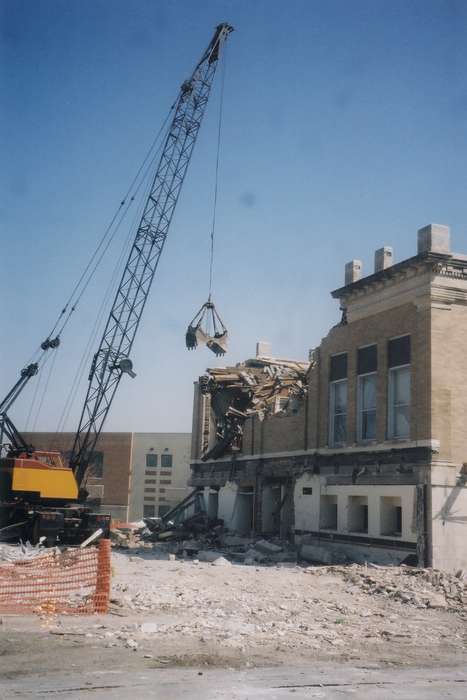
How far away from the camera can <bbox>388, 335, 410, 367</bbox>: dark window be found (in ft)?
74.8

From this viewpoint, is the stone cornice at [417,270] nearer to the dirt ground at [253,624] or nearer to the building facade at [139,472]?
the dirt ground at [253,624]

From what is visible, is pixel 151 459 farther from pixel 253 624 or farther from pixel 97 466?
pixel 253 624

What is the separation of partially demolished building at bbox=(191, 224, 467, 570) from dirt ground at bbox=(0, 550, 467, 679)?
8.79ft

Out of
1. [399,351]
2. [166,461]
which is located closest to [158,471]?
[166,461]

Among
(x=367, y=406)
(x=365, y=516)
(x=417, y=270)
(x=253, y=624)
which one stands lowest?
(x=253, y=624)

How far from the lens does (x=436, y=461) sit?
21000mm

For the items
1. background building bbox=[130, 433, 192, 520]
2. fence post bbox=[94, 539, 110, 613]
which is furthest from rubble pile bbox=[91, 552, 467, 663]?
background building bbox=[130, 433, 192, 520]

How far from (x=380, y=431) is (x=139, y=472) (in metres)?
42.8

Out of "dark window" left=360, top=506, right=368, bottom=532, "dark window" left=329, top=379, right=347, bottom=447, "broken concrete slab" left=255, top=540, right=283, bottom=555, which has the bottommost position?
"broken concrete slab" left=255, top=540, right=283, bottom=555

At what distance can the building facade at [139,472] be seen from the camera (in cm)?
6259

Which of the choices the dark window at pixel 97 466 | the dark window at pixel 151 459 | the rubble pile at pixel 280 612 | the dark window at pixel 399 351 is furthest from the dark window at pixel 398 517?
the dark window at pixel 97 466

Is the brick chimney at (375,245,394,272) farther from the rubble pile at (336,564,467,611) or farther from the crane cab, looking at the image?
the crane cab

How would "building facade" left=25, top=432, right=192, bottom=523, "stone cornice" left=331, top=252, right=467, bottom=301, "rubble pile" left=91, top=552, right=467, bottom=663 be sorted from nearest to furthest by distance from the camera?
"rubble pile" left=91, top=552, right=467, bottom=663
"stone cornice" left=331, top=252, right=467, bottom=301
"building facade" left=25, top=432, right=192, bottom=523

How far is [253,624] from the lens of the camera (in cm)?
1284
